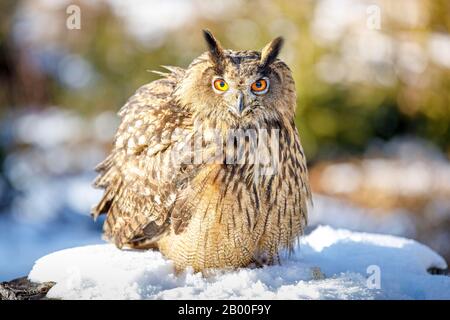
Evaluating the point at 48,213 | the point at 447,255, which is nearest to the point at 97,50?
the point at 48,213

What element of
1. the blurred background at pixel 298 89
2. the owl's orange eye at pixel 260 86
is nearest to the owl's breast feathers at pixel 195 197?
the owl's orange eye at pixel 260 86

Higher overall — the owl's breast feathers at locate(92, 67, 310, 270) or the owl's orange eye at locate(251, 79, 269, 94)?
the owl's orange eye at locate(251, 79, 269, 94)

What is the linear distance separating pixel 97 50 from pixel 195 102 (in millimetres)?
4798

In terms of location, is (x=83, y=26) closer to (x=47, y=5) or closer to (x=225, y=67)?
(x=47, y=5)

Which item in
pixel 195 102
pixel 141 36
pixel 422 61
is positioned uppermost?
pixel 141 36

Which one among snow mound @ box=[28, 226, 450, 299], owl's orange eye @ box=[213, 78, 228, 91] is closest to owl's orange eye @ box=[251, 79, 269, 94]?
owl's orange eye @ box=[213, 78, 228, 91]

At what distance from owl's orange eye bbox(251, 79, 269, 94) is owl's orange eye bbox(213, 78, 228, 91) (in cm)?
10

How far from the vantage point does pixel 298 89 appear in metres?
5.35

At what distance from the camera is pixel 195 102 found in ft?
7.12

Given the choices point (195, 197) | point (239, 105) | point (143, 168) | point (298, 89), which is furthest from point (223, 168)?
point (298, 89)

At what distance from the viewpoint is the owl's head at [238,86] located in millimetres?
2027

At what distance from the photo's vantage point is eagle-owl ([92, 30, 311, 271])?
209 cm

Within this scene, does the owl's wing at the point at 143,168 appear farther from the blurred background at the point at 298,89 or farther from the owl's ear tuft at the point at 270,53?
the blurred background at the point at 298,89

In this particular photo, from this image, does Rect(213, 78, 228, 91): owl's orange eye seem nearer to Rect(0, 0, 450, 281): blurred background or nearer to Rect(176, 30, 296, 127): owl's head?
Rect(176, 30, 296, 127): owl's head
